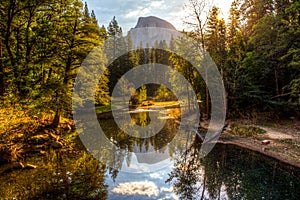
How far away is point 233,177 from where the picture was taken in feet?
24.8

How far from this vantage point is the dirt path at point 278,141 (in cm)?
898

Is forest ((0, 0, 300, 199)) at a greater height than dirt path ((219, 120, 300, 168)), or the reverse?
forest ((0, 0, 300, 199))

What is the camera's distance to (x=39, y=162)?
936 centimetres

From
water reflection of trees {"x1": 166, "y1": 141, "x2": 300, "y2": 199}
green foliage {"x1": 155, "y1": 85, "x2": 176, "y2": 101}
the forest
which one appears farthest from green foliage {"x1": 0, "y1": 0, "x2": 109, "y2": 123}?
green foliage {"x1": 155, "y1": 85, "x2": 176, "y2": 101}

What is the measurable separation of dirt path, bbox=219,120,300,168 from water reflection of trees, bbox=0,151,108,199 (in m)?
7.37

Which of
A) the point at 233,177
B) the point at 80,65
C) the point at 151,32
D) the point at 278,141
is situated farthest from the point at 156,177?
the point at 151,32

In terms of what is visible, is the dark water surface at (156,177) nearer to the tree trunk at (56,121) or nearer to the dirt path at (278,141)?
the dirt path at (278,141)

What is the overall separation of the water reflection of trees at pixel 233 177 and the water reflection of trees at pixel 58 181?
2.82 meters

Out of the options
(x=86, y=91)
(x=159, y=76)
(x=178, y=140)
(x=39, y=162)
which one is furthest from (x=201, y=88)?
(x=159, y=76)

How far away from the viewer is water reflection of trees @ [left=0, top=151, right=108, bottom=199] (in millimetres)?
6512

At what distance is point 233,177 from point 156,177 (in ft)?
9.45

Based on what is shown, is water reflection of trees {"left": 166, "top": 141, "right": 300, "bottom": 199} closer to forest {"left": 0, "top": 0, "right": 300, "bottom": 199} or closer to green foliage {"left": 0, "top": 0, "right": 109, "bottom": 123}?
forest {"left": 0, "top": 0, "right": 300, "bottom": 199}

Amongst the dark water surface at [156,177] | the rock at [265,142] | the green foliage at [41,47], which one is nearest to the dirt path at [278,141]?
the rock at [265,142]

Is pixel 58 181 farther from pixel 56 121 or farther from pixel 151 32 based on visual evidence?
pixel 151 32
